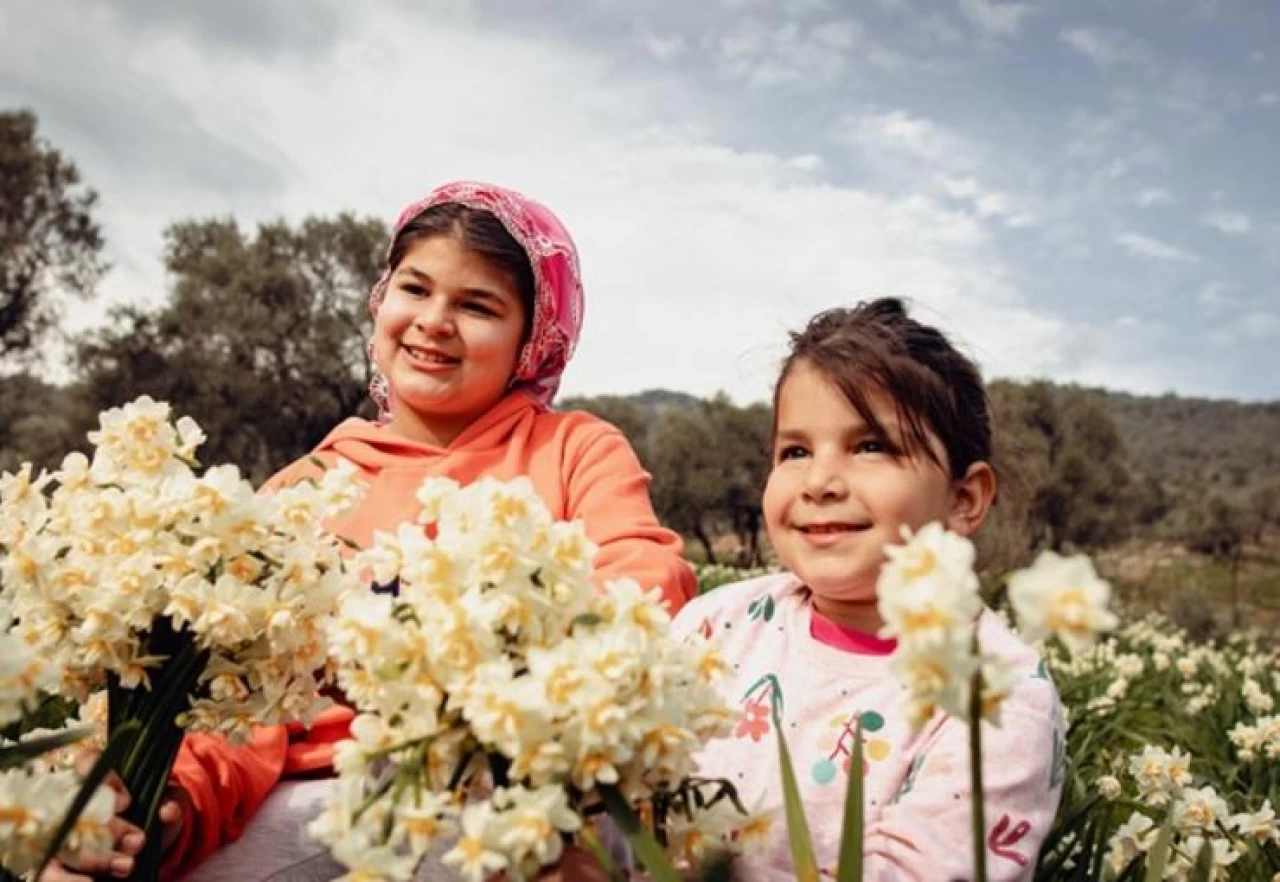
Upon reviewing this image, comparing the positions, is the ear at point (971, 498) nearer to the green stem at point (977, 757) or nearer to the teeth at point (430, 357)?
the green stem at point (977, 757)

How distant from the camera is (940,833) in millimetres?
1787

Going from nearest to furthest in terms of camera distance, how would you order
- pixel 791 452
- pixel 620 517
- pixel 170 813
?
pixel 170 813 < pixel 791 452 < pixel 620 517

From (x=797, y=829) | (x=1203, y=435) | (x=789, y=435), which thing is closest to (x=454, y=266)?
(x=789, y=435)

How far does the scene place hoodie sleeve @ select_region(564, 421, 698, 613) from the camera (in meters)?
2.38

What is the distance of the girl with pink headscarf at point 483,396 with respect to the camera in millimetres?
2541

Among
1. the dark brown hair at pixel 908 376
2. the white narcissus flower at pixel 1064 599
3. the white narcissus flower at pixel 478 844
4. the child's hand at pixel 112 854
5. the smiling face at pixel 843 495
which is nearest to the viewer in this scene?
the white narcissus flower at pixel 1064 599

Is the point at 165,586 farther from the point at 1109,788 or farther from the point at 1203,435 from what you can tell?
the point at 1203,435

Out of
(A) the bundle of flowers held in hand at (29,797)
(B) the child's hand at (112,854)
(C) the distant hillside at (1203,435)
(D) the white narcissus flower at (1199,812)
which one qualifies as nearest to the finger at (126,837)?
(B) the child's hand at (112,854)

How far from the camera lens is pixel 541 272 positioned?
3035 mm

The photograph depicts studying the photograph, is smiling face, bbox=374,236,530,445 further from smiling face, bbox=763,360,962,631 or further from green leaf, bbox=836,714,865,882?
green leaf, bbox=836,714,865,882

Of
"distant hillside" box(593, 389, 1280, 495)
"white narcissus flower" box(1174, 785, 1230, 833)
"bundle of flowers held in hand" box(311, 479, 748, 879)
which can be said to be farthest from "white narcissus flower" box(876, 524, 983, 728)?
"distant hillside" box(593, 389, 1280, 495)

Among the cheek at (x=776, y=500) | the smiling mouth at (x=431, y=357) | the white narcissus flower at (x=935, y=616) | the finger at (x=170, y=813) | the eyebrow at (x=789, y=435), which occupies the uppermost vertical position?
the smiling mouth at (x=431, y=357)

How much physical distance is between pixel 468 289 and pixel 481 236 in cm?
16

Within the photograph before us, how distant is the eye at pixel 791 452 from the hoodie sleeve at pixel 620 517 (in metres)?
0.34
